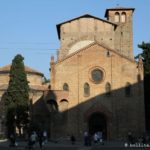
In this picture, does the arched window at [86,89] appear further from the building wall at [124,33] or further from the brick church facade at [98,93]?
the building wall at [124,33]

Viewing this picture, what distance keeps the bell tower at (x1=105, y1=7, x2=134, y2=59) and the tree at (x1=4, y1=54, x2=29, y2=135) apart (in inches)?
705

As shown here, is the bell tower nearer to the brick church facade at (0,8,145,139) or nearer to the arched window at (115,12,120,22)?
the arched window at (115,12,120,22)

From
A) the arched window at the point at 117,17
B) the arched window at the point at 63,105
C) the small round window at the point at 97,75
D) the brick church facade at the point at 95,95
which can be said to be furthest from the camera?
the arched window at the point at 117,17

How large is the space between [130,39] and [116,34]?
2.16m

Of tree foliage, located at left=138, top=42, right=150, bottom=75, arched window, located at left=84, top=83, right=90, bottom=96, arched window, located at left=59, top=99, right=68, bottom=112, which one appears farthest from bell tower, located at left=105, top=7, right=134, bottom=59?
arched window, located at left=59, top=99, right=68, bottom=112

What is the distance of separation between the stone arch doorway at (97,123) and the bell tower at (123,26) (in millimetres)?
17177

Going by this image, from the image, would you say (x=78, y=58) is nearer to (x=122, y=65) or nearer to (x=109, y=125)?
(x=122, y=65)

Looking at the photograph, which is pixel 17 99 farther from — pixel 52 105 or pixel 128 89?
pixel 128 89

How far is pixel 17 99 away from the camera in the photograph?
161ft

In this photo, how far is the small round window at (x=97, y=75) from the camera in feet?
160

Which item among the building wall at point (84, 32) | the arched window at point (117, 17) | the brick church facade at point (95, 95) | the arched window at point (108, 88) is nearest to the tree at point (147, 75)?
the building wall at point (84, 32)

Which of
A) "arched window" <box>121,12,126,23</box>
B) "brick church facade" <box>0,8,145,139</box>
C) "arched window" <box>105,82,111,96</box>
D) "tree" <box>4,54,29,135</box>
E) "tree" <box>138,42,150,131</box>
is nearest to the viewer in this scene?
"brick church facade" <box>0,8,145,139</box>

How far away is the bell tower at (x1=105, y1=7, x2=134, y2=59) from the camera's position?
6344cm

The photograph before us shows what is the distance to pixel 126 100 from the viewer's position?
157 ft
